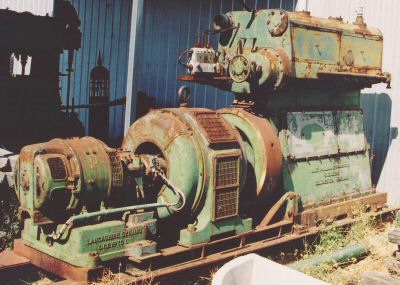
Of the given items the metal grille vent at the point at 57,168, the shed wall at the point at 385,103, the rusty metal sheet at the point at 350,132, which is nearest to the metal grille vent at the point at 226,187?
the metal grille vent at the point at 57,168

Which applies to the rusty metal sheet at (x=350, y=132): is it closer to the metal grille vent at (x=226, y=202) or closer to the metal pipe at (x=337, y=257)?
the metal pipe at (x=337, y=257)

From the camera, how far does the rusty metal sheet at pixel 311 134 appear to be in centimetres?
672

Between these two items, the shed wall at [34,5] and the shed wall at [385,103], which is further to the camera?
the shed wall at [34,5]

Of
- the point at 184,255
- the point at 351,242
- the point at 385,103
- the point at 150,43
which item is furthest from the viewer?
the point at 150,43

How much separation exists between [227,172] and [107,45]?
25.6ft

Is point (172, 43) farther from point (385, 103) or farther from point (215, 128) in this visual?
point (215, 128)

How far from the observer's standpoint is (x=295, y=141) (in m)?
6.73

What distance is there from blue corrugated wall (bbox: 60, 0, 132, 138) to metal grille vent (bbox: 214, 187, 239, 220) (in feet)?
22.6

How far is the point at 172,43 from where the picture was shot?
1120 centimetres

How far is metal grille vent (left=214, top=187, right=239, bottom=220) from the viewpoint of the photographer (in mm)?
5461

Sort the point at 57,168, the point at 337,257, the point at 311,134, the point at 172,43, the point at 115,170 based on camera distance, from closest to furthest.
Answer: the point at 57,168
the point at 115,170
the point at 337,257
the point at 311,134
the point at 172,43

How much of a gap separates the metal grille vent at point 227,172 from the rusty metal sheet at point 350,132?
2.35 metres

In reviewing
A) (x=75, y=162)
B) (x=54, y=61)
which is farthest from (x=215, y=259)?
(x=54, y=61)

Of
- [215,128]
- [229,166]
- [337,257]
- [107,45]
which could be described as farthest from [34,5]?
[337,257]
